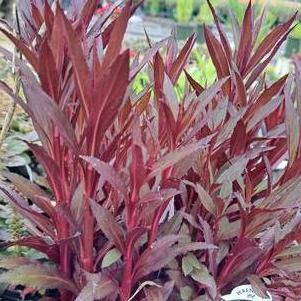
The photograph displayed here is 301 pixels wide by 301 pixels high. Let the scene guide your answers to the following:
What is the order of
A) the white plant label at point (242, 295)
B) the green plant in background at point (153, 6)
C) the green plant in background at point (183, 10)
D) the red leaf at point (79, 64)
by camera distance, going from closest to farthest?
the red leaf at point (79, 64), the white plant label at point (242, 295), the green plant in background at point (183, 10), the green plant in background at point (153, 6)

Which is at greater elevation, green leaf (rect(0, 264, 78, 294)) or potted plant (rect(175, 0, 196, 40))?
green leaf (rect(0, 264, 78, 294))

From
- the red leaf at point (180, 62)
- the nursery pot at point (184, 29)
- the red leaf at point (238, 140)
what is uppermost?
the red leaf at point (180, 62)

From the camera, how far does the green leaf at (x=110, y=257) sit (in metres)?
1.08

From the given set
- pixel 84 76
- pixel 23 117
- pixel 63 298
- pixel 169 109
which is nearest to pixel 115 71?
pixel 84 76

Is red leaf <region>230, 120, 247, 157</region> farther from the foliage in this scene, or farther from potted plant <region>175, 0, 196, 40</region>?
potted plant <region>175, 0, 196, 40</region>

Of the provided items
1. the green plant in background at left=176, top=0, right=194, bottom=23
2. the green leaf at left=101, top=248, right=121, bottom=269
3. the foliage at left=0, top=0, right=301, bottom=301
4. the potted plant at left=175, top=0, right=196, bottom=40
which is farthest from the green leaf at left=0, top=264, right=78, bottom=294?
the green plant in background at left=176, top=0, right=194, bottom=23

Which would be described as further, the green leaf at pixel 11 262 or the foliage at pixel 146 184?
the green leaf at pixel 11 262

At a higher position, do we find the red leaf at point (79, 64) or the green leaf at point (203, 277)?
the red leaf at point (79, 64)

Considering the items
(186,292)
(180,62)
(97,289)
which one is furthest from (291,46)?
(97,289)

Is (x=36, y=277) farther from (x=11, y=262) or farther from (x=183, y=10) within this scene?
(x=183, y=10)

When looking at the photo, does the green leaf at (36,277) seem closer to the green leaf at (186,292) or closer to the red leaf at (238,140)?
the green leaf at (186,292)

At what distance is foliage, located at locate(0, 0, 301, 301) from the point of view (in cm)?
104

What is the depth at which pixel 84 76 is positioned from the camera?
981 mm

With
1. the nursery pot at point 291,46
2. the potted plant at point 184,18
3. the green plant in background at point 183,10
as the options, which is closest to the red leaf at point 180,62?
the potted plant at point 184,18
